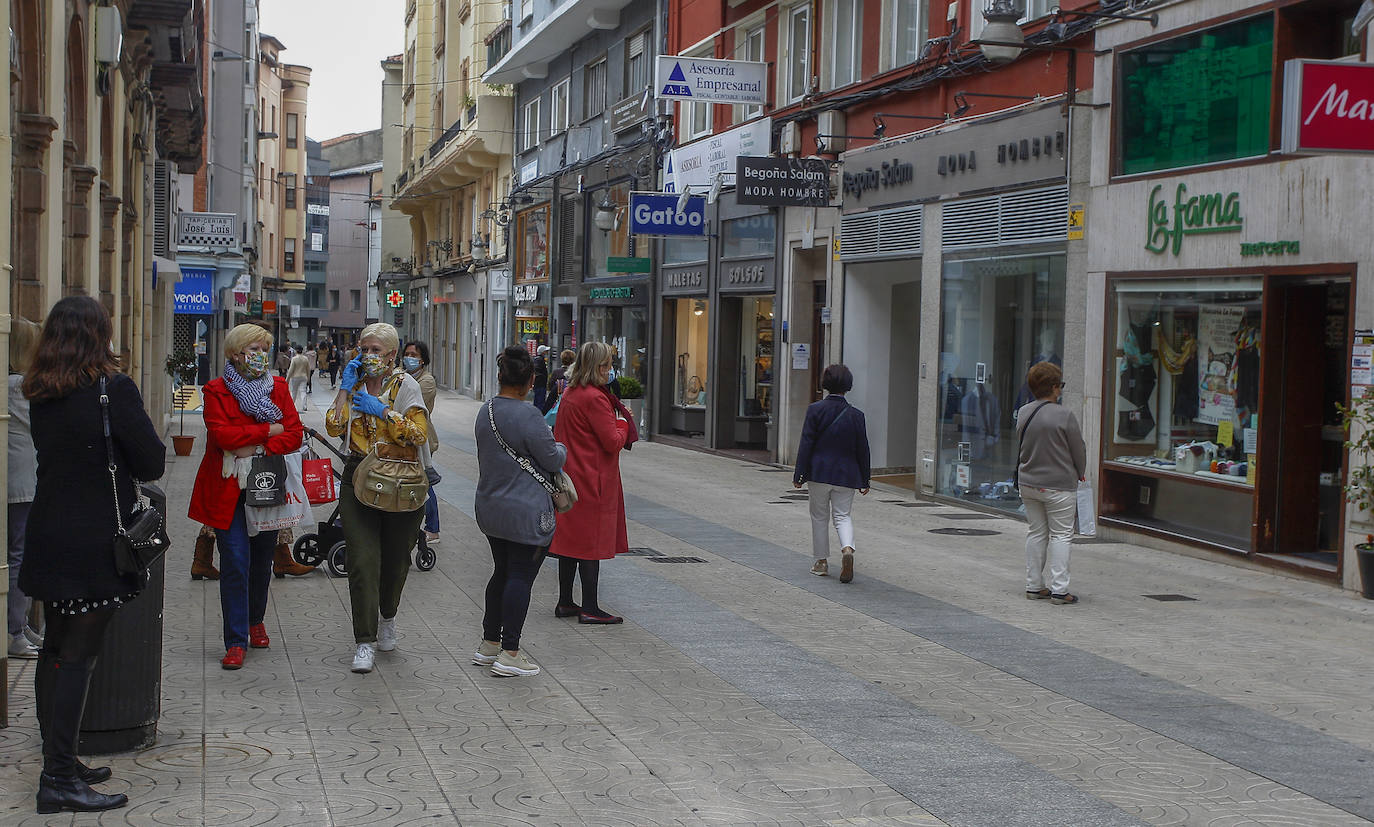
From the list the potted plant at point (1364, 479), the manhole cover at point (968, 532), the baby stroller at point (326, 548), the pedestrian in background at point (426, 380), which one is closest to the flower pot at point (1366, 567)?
the potted plant at point (1364, 479)

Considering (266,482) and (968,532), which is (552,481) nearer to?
(266,482)

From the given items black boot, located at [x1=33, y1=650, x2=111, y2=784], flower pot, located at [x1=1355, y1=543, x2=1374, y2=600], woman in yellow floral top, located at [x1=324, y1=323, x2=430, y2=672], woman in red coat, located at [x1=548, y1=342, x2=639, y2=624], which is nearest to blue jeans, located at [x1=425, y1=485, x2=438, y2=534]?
woman in red coat, located at [x1=548, y1=342, x2=639, y2=624]

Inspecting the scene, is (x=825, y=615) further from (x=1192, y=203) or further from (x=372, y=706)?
(x=1192, y=203)

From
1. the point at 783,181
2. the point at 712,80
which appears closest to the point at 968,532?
the point at 783,181

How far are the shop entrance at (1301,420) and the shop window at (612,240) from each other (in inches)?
673

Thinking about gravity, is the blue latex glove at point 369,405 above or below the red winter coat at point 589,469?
above

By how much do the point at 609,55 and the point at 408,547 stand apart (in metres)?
25.1

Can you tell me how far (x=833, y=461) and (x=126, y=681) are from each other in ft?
21.0

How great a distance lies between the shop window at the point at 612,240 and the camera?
2983 cm

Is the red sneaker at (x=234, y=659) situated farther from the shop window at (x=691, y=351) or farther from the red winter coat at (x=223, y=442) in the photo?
the shop window at (x=691, y=351)

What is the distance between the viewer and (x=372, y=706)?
691 centimetres

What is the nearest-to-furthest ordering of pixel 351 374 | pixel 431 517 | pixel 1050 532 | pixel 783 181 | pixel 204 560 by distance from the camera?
1. pixel 351 374
2. pixel 204 560
3. pixel 1050 532
4. pixel 431 517
5. pixel 783 181

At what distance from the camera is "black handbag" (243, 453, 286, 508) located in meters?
7.61

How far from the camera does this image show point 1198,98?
520 inches
